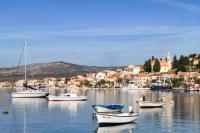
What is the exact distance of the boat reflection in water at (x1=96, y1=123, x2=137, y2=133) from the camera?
38.6 m

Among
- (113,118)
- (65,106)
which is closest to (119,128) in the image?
(113,118)

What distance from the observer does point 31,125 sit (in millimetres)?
42312

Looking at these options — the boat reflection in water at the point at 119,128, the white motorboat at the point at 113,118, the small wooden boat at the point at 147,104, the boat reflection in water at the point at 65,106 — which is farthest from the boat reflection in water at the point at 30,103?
the boat reflection in water at the point at 119,128

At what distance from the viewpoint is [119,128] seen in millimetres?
40156

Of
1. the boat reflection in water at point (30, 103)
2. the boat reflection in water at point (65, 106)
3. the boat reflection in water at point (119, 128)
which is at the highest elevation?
the boat reflection in water at point (30, 103)

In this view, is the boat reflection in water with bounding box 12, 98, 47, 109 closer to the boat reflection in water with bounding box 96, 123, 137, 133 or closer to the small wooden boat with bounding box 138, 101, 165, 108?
the small wooden boat with bounding box 138, 101, 165, 108

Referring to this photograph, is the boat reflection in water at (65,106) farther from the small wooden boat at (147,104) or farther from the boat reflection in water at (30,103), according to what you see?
the small wooden boat at (147,104)

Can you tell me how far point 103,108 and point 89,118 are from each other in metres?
1.90

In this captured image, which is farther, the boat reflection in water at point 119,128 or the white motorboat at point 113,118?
the white motorboat at point 113,118

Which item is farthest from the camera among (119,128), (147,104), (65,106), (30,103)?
(30,103)

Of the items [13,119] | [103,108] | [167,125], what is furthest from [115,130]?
[13,119]

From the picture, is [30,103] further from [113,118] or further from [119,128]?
[119,128]

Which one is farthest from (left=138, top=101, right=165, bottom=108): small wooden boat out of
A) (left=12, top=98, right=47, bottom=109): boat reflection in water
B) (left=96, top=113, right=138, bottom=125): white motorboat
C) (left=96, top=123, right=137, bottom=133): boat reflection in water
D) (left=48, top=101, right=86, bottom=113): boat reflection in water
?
(left=96, top=113, right=138, bottom=125): white motorboat

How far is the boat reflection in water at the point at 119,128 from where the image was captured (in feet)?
127
